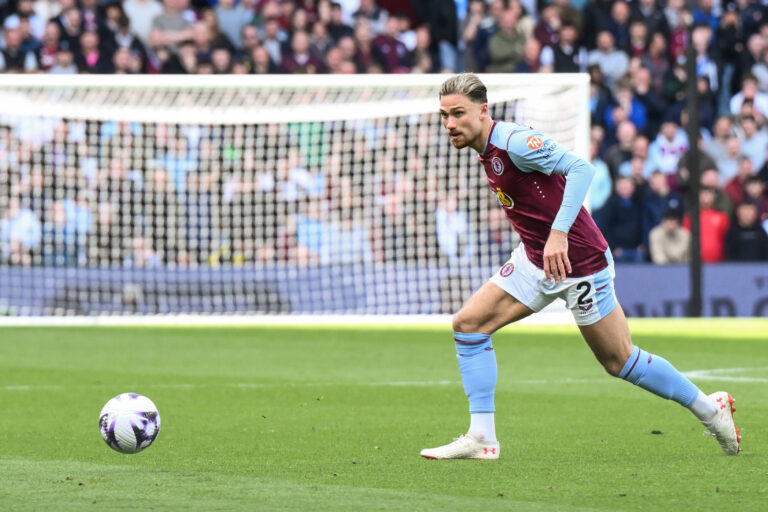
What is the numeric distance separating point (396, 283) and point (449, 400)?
8153mm

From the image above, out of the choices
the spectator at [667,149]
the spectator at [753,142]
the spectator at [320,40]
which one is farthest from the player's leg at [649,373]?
the spectator at [320,40]

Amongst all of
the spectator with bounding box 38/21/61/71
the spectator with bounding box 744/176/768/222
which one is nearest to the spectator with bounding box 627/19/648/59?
the spectator with bounding box 744/176/768/222

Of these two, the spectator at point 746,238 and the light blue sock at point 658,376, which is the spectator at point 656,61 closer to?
the spectator at point 746,238

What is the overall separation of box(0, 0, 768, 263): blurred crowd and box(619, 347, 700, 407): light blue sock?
11.5m

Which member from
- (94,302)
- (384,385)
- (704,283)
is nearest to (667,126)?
(704,283)

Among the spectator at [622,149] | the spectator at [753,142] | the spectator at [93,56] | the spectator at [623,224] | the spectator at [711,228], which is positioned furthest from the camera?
the spectator at [753,142]

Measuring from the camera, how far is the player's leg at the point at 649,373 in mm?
6660

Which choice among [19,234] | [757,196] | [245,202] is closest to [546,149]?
[245,202]

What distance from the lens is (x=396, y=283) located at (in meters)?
17.6

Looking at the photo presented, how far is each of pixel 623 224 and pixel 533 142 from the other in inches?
487

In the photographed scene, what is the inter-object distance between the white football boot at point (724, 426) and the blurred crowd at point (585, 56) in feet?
37.8

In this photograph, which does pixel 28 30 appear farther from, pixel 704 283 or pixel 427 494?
pixel 427 494

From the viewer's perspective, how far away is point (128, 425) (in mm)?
6730

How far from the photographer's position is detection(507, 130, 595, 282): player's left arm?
6.44 metres
